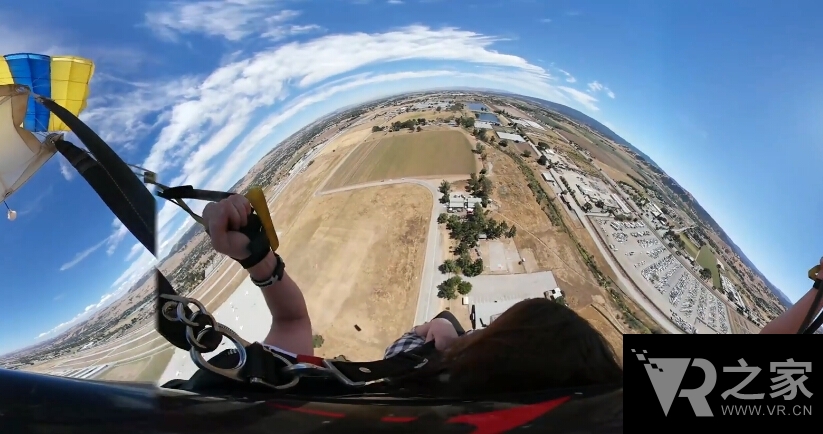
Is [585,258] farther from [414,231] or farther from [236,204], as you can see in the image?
[236,204]

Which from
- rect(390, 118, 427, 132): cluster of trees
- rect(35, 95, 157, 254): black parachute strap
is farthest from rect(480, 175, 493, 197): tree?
rect(35, 95, 157, 254): black parachute strap

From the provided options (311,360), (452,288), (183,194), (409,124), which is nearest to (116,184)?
(183,194)

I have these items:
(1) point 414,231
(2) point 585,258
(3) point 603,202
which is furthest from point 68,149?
(3) point 603,202

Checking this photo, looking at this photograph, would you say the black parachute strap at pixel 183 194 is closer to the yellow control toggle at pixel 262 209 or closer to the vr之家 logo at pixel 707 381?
the yellow control toggle at pixel 262 209

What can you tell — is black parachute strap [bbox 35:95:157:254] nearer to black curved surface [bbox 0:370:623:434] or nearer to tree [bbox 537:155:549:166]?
black curved surface [bbox 0:370:623:434]

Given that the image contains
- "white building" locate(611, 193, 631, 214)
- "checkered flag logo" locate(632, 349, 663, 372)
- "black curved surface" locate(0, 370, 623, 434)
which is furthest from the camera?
"white building" locate(611, 193, 631, 214)

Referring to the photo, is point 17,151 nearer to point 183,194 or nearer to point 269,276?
point 183,194
